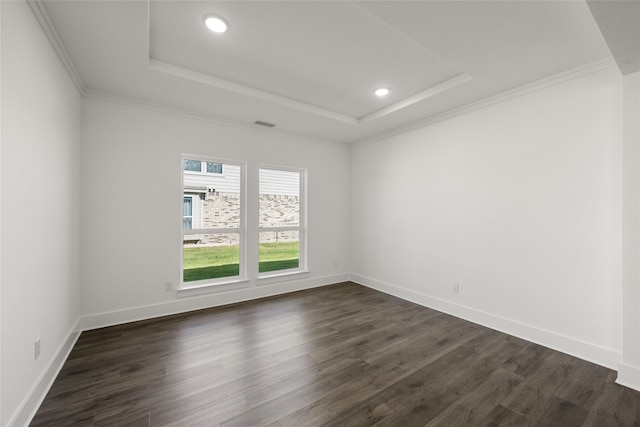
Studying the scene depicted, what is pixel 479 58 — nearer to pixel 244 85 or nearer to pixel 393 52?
pixel 393 52

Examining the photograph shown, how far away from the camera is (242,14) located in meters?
1.92

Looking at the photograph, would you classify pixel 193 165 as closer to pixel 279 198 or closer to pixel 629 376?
pixel 279 198

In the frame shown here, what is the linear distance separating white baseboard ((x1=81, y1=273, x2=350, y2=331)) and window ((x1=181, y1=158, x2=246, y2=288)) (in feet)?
0.69

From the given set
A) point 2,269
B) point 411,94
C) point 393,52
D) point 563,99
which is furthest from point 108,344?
point 563,99

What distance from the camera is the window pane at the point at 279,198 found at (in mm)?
4307

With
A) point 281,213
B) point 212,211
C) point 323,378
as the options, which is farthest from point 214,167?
point 323,378

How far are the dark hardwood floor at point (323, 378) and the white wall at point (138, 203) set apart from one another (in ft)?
1.18

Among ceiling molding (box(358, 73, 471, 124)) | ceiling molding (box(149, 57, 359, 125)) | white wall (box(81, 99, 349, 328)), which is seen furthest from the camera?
white wall (box(81, 99, 349, 328))

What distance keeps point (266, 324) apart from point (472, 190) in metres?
3.00

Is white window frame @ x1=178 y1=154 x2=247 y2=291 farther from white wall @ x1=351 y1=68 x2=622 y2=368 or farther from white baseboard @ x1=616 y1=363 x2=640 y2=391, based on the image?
white baseboard @ x1=616 y1=363 x2=640 y2=391

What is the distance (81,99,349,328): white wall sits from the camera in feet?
9.78

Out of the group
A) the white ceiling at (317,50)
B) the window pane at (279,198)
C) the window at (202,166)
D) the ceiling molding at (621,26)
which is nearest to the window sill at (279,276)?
the window pane at (279,198)

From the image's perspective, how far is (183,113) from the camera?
137 inches

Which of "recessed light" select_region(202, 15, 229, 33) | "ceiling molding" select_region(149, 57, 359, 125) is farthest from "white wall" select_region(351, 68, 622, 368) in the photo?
"recessed light" select_region(202, 15, 229, 33)
